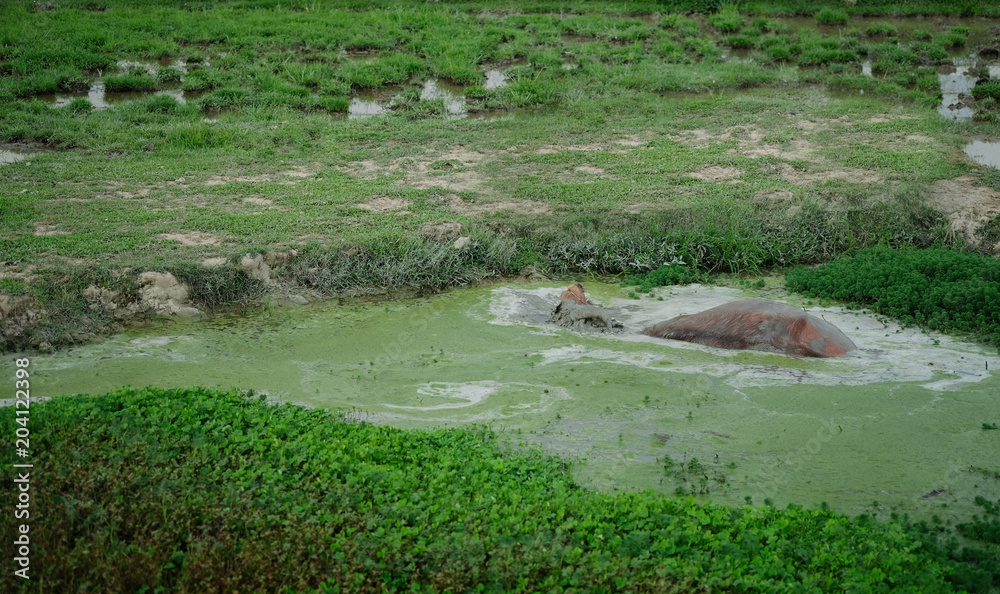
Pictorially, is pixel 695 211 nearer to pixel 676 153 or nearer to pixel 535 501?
pixel 676 153

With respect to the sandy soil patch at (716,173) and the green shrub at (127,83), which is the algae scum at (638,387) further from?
the green shrub at (127,83)

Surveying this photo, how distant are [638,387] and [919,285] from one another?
327 cm

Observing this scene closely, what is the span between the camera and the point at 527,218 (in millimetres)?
10578

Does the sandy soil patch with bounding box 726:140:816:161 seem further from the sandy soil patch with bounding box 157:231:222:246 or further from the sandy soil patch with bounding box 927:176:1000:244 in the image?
the sandy soil patch with bounding box 157:231:222:246

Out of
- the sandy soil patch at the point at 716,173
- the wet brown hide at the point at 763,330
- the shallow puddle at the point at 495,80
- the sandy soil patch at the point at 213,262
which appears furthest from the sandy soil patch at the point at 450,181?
the shallow puddle at the point at 495,80

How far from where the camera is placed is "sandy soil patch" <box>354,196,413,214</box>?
10609 mm

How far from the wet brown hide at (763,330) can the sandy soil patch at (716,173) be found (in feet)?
12.4

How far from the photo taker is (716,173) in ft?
39.0

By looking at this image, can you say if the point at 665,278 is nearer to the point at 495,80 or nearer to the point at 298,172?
the point at 298,172

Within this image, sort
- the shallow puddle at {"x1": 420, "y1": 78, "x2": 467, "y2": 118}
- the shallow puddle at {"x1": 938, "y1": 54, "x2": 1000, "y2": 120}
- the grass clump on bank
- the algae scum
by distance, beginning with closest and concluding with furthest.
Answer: the algae scum, the grass clump on bank, the shallow puddle at {"x1": 420, "y1": 78, "x2": 467, "y2": 118}, the shallow puddle at {"x1": 938, "y1": 54, "x2": 1000, "y2": 120}

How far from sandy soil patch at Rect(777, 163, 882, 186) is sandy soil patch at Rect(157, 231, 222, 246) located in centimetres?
684

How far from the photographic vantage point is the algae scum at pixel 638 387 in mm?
6031

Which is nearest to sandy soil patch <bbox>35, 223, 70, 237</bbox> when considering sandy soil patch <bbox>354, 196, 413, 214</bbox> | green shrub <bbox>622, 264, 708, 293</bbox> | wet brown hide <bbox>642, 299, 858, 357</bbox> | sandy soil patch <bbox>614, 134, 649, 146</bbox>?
sandy soil patch <bbox>354, 196, 413, 214</bbox>

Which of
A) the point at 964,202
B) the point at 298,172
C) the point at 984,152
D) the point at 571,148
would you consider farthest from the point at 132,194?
the point at 984,152
